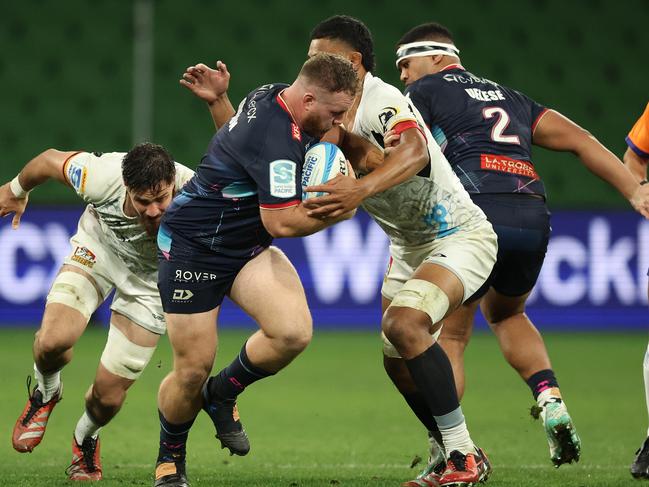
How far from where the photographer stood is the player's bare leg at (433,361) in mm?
4559

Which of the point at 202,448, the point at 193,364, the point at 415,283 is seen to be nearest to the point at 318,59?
the point at 415,283

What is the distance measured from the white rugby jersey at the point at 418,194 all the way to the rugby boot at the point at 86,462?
6.38 ft

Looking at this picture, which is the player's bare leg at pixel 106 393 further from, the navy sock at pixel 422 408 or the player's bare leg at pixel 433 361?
the player's bare leg at pixel 433 361

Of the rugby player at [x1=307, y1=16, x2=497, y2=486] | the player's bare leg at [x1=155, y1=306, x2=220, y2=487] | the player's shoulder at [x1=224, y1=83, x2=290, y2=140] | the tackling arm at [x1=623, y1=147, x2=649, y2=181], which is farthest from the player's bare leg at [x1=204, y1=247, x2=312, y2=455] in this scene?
the tackling arm at [x1=623, y1=147, x2=649, y2=181]

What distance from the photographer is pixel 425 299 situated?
4.62 meters

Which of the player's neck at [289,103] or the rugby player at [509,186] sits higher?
the player's neck at [289,103]

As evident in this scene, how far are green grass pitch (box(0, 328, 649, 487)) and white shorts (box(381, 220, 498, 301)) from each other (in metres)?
1.04

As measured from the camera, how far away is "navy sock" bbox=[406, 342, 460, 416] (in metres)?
4.57

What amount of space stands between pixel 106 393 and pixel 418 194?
1.90 meters

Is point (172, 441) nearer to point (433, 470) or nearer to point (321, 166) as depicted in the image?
point (433, 470)

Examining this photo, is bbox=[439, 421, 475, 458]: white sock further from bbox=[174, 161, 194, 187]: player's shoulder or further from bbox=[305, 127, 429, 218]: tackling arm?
bbox=[174, 161, 194, 187]: player's shoulder

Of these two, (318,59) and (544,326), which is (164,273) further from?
(544,326)

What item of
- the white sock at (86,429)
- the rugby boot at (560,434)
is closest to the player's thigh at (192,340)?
the white sock at (86,429)

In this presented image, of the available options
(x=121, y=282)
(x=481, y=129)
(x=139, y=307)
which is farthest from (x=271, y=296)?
(x=481, y=129)
